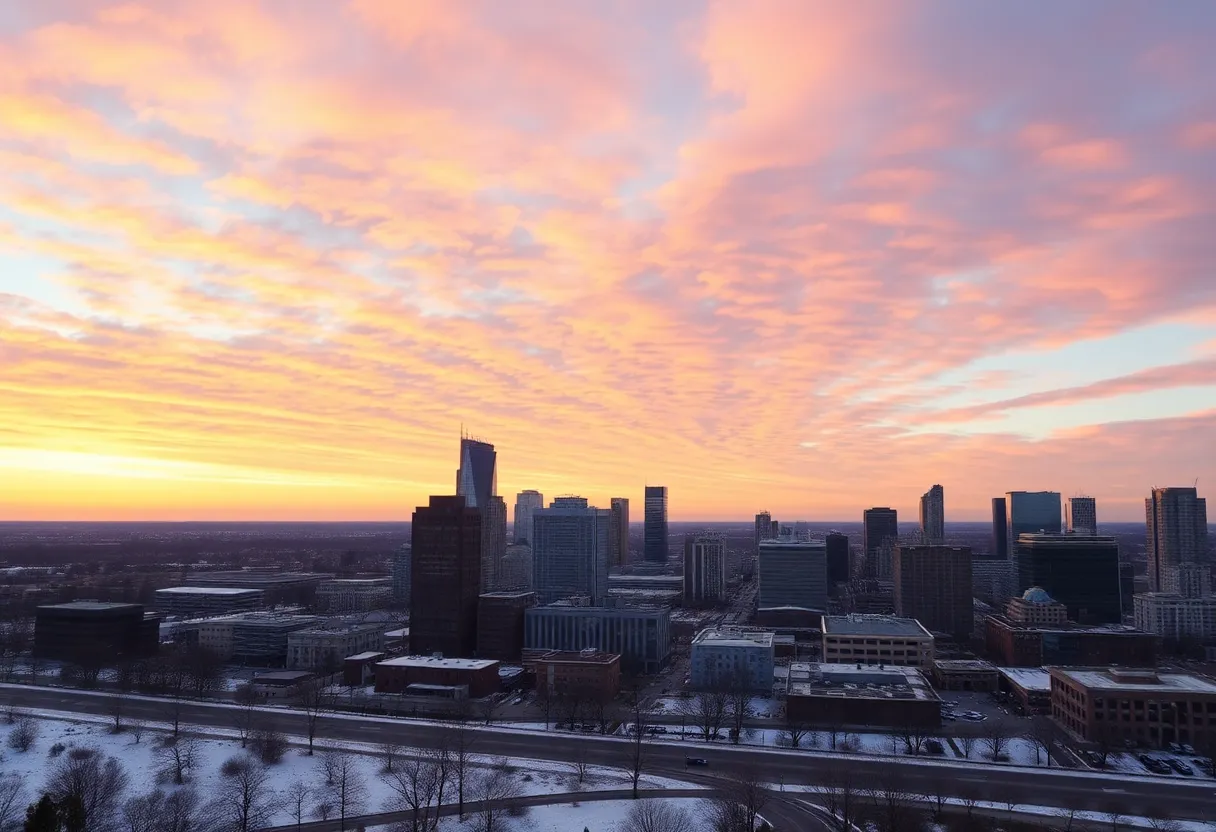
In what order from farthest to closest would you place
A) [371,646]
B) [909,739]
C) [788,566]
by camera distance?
[788,566] → [371,646] → [909,739]

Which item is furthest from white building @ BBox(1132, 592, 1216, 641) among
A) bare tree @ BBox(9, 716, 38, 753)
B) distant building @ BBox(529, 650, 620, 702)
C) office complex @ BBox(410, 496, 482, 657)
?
bare tree @ BBox(9, 716, 38, 753)

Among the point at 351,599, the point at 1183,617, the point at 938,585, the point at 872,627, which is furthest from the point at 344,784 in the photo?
the point at 351,599

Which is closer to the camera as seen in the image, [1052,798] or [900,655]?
[1052,798]

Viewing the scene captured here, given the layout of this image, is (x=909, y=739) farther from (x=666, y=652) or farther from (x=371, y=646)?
(x=371, y=646)

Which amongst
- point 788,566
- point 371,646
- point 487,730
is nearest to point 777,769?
point 487,730

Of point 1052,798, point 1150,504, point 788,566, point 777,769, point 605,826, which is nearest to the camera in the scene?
point 605,826

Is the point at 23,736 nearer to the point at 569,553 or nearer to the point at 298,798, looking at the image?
the point at 298,798

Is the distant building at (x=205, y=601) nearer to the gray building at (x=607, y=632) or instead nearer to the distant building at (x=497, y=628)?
the distant building at (x=497, y=628)
